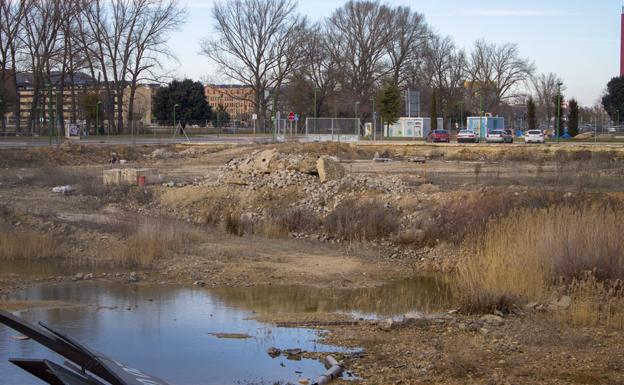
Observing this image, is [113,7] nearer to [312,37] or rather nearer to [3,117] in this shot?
[3,117]

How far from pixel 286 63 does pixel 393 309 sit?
276 feet

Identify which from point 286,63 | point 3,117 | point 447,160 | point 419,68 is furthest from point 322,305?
point 419,68

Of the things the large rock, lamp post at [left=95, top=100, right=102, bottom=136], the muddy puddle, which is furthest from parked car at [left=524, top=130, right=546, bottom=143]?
the muddy puddle

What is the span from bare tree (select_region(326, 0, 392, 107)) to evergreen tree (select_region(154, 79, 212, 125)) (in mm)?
19531

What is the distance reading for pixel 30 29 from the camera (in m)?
75.4

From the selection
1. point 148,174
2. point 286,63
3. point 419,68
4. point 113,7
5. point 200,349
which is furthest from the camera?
point 419,68

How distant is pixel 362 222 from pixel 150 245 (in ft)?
20.5

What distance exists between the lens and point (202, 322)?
40.4ft

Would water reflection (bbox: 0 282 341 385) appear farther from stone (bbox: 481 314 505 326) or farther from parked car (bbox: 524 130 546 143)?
parked car (bbox: 524 130 546 143)

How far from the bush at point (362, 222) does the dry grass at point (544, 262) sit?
7.34 meters

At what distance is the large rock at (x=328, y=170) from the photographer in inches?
1059

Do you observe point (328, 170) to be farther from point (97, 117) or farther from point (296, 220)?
point (97, 117)

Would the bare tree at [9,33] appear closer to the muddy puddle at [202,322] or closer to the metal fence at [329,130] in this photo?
the metal fence at [329,130]

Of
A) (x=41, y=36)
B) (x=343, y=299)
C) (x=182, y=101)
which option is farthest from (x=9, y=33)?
(x=343, y=299)
